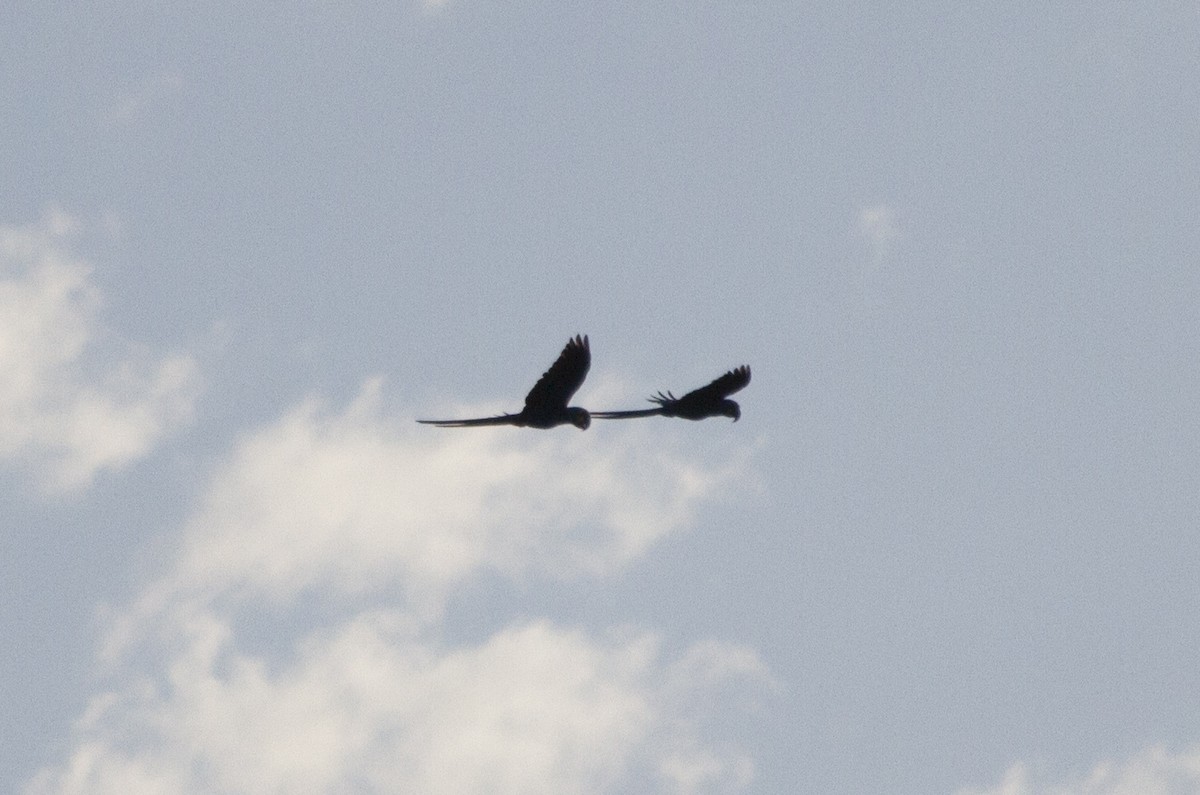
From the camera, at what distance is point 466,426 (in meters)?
20.3

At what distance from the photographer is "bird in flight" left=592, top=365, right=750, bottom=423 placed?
2114cm

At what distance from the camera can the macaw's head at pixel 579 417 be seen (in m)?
20.5

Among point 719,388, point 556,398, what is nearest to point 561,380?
point 556,398

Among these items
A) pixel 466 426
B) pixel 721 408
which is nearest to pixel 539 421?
pixel 466 426

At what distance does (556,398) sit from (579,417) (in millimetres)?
418

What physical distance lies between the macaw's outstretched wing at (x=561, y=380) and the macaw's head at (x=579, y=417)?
14 centimetres

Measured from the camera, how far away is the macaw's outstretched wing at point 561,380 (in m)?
20.2

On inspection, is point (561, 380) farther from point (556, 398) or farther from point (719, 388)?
point (719, 388)

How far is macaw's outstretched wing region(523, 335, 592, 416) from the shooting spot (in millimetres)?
20234

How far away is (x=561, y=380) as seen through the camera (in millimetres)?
20312

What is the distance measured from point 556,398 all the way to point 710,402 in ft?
7.79

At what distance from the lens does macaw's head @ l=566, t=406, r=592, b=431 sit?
20.5m

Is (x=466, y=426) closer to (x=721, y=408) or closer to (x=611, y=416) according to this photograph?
(x=611, y=416)

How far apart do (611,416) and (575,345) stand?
4.03 feet
